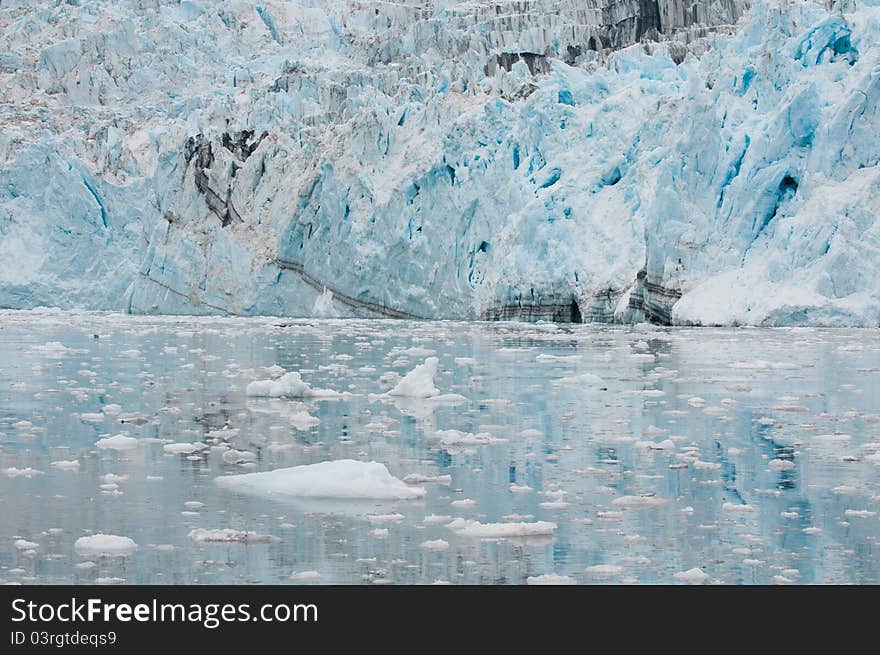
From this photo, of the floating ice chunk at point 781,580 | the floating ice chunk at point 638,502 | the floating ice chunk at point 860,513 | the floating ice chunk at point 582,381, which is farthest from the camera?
the floating ice chunk at point 582,381

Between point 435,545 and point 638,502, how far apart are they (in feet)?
3.94

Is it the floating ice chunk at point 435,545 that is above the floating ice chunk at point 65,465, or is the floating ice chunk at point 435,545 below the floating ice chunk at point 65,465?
below

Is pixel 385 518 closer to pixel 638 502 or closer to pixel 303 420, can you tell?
pixel 638 502

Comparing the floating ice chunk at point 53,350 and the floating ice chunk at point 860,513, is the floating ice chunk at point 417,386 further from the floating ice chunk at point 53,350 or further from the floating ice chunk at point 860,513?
the floating ice chunk at point 53,350

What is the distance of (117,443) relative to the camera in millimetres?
7207

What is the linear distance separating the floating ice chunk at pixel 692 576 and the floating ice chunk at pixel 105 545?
6.59 ft

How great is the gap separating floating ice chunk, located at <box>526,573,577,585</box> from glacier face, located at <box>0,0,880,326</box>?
49.2 feet

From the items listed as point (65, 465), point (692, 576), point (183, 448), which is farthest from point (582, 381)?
point (692, 576)

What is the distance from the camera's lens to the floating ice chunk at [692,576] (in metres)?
4.08

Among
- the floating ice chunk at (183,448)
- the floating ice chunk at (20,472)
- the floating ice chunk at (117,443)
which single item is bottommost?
the floating ice chunk at (20,472)

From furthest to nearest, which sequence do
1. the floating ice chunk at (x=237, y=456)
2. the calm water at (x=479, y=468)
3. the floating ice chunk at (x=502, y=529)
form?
the floating ice chunk at (x=237, y=456)
the floating ice chunk at (x=502, y=529)
the calm water at (x=479, y=468)

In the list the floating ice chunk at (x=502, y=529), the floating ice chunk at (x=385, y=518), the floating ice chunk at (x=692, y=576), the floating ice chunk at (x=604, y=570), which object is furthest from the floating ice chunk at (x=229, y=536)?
the floating ice chunk at (x=692, y=576)

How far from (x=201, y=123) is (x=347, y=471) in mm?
29852

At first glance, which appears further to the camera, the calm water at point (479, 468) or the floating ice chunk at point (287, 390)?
the floating ice chunk at point (287, 390)
